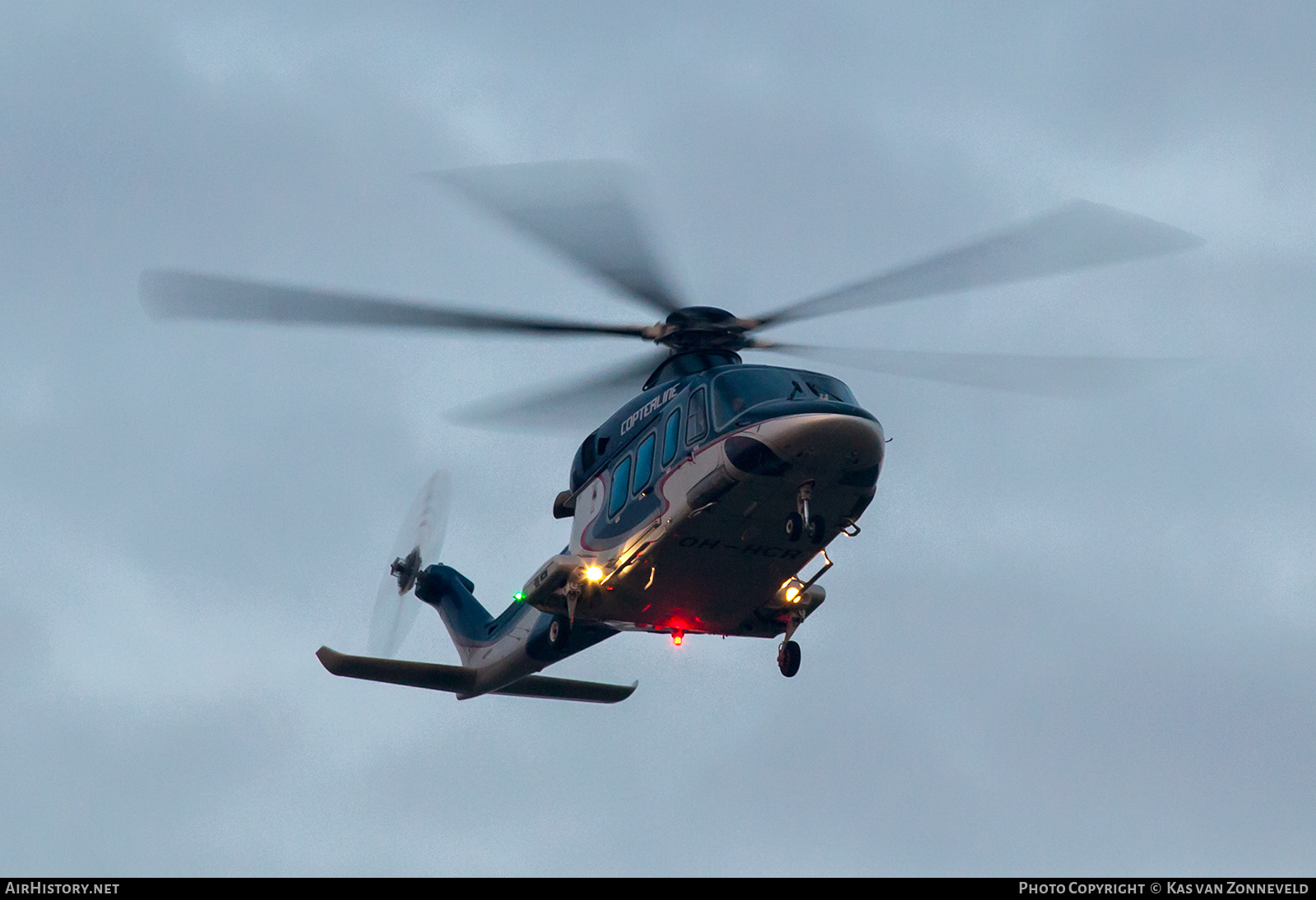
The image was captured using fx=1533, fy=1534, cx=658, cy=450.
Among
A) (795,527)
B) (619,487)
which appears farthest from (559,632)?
(795,527)

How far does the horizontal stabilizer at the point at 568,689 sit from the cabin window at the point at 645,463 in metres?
6.75

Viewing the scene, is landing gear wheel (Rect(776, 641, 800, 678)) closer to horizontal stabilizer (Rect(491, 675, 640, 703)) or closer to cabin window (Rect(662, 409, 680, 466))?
cabin window (Rect(662, 409, 680, 466))

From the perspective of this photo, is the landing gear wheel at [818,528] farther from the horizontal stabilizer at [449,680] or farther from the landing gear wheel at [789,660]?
the horizontal stabilizer at [449,680]

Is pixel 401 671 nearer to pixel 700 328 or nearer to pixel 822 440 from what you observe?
pixel 700 328

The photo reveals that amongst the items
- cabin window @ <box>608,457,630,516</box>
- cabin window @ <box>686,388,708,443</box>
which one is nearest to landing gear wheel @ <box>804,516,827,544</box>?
cabin window @ <box>686,388,708,443</box>

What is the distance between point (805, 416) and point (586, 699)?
10.3 meters

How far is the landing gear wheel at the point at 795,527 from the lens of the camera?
22906 millimetres

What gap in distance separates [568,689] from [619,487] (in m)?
6.45

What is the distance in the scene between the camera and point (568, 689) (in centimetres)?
2994

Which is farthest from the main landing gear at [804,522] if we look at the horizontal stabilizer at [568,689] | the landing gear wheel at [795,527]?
the horizontal stabilizer at [568,689]
